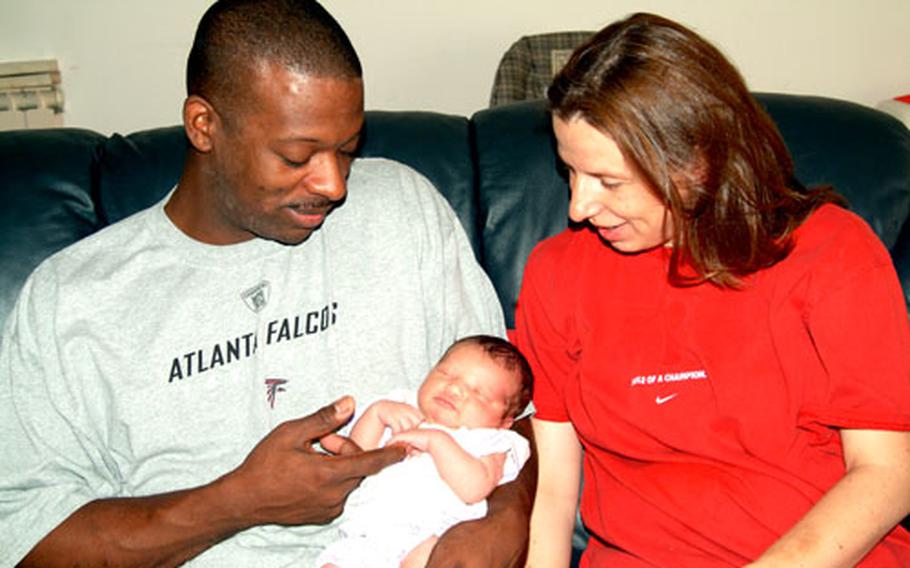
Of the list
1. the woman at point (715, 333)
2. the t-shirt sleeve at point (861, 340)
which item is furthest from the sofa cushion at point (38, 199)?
the t-shirt sleeve at point (861, 340)

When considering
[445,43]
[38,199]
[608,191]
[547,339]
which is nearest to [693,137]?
[608,191]

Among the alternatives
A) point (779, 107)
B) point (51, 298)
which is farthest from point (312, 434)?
point (779, 107)

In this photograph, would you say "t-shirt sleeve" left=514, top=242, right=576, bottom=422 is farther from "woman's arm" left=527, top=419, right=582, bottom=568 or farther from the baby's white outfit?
the baby's white outfit

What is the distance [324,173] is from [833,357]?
3.05 ft

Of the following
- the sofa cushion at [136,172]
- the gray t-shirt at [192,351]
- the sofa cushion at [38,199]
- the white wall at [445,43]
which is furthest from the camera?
the white wall at [445,43]

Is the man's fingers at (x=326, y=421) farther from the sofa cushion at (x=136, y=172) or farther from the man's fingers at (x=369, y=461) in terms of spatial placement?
the sofa cushion at (x=136, y=172)

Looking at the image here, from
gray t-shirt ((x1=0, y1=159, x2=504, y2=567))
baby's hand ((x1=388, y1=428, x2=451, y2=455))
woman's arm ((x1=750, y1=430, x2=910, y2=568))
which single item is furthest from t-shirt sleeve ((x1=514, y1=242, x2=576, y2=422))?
woman's arm ((x1=750, y1=430, x2=910, y2=568))

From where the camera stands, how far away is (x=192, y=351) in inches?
62.7

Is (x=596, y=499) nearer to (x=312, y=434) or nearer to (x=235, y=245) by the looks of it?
(x=312, y=434)

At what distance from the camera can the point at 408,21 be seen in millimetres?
3828

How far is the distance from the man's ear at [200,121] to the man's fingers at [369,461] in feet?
2.11

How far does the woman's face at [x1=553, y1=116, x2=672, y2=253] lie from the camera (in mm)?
1392

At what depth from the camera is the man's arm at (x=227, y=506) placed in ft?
4.76

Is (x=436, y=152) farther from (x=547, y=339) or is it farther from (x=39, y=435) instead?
(x=39, y=435)
